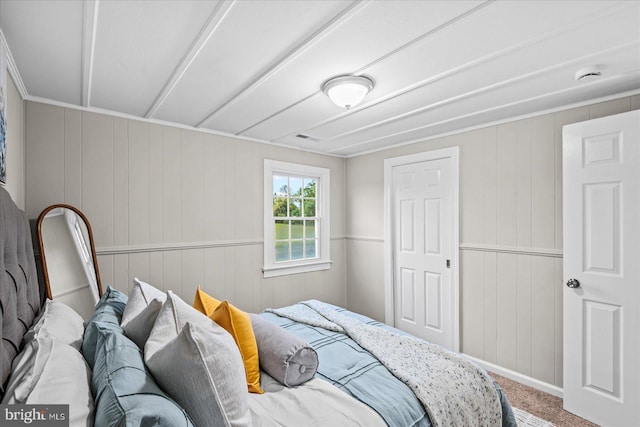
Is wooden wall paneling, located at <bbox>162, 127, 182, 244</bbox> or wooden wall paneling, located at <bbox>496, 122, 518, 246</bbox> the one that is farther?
wooden wall paneling, located at <bbox>162, 127, 182, 244</bbox>

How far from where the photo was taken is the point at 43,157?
8.06 ft

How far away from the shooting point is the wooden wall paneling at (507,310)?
2.95 metres

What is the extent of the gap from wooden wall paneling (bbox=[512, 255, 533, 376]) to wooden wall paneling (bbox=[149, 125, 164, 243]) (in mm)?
3405

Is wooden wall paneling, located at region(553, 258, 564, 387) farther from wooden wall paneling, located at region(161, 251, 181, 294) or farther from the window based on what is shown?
wooden wall paneling, located at region(161, 251, 181, 294)

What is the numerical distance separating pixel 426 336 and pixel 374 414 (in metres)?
2.54

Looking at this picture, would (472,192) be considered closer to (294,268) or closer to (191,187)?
(294,268)

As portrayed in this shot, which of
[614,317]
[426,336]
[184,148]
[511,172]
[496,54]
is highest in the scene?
[496,54]

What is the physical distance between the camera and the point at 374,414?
4.58 feet

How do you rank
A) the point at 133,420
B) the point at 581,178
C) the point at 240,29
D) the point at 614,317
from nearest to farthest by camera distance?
the point at 133,420 < the point at 240,29 < the point at 614,317 < the point at 581,178

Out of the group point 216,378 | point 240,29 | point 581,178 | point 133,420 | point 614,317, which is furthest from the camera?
point 581,178

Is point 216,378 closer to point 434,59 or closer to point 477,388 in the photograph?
point 477,388

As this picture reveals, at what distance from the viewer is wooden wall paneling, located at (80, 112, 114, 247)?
2637 mm

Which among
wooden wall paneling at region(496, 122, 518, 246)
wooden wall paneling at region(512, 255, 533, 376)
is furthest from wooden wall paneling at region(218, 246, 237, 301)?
wooden wall paneling at region(512, 255, 533, 376)

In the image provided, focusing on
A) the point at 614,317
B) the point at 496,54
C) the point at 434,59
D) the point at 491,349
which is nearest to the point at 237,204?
the point at 434,59
